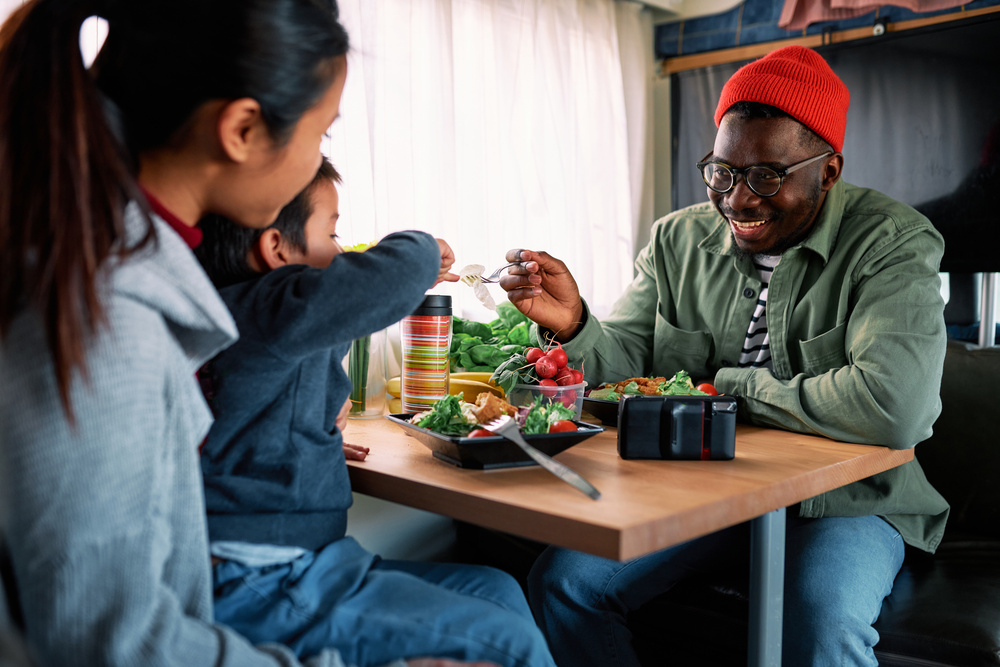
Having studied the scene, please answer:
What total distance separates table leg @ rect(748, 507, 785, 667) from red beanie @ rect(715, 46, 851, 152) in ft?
→ 2.80

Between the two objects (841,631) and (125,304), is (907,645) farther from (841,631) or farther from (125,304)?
(125,304)

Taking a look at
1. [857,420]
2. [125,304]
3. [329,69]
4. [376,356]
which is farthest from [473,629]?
[376,356]

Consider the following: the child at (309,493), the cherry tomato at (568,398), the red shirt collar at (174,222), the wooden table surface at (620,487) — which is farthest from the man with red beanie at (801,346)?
the red shirt collar at (174,222)

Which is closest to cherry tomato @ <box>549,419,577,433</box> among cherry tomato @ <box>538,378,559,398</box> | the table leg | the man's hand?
cherry tomato @ <box>538,378,559,398</box>

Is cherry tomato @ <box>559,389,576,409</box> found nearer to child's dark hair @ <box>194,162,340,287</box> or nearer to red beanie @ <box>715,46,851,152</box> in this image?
child's dark hair @ <box>194,162,340,287</box>

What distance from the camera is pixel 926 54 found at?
2.39 meters

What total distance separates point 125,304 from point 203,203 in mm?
215

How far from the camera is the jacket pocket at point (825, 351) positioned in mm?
1560

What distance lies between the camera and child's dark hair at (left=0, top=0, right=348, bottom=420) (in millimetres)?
695

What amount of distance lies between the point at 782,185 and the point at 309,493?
1124 mm

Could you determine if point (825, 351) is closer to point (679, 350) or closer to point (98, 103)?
point (679, 350)

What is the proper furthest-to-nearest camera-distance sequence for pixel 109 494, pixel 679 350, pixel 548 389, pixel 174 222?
pixel 679 350 → pixel 548 389 → pixel 174 222 → pixel 109 494

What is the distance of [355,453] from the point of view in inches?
48.4

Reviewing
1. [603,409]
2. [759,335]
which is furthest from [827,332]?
[603,409]
